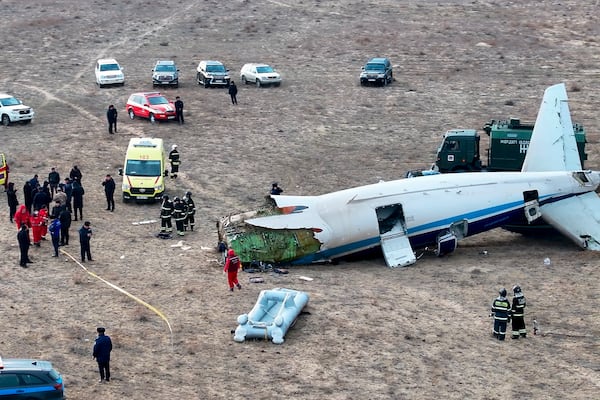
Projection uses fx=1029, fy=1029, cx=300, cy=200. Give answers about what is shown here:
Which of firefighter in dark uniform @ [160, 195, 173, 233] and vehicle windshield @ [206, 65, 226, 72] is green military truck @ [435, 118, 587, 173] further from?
vehicle windshield @ [206, 65, 226, 72]

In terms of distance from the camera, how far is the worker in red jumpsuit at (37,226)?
35750mm

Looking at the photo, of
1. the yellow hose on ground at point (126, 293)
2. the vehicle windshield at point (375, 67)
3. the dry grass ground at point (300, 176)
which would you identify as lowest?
the yellow hose on ground at point (126, 293)

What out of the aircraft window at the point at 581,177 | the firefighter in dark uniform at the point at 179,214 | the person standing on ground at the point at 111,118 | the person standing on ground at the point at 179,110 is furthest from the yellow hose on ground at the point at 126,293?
the person standing on ground at the point at 179,110

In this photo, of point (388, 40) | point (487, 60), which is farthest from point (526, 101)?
point (388, 40)

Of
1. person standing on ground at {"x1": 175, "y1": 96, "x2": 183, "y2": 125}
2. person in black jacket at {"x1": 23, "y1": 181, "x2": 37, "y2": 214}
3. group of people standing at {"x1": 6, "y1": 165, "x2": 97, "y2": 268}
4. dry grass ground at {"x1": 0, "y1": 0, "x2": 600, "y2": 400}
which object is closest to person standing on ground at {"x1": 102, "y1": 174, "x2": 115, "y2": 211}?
dry grass ground at {"x1": 0, "y1": 0, "x2": 600, "y2": 400}

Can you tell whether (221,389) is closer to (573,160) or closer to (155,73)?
(573,160)

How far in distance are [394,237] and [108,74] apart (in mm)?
32699

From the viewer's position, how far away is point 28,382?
2223 centimetres

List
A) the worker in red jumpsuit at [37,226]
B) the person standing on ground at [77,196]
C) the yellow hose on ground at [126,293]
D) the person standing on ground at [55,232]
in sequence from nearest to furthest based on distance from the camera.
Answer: the yellow hose on ground at [126,293], the person standing on ground at [55,232], the worker in red jumpsuit at [37,226], the person standing on ground at [77,196]

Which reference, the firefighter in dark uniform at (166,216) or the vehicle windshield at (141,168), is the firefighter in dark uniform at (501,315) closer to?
the firefighter in dark uniform at (166,216)

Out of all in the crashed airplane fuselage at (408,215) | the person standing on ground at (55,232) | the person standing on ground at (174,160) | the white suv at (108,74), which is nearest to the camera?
the crashed airplane fuselage at (408,215)

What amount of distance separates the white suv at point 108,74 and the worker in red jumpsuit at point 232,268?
33740 mm

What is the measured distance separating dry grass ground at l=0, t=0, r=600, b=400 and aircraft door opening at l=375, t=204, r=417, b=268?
2.10ft

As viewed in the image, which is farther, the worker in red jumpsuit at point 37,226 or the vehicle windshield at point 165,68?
the vehicle windshield at point 165,68
